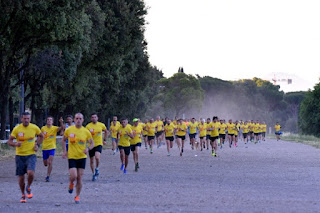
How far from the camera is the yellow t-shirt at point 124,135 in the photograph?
24188 millimetres

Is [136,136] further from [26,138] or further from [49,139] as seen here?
[26,138]

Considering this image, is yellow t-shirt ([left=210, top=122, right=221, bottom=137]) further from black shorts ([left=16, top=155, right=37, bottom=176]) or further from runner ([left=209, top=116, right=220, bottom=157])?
black shorts ([left=16, top=155, right=37, bottom=176])

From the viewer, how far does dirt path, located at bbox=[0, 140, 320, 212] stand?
14.8 metres

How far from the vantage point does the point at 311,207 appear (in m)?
14.9

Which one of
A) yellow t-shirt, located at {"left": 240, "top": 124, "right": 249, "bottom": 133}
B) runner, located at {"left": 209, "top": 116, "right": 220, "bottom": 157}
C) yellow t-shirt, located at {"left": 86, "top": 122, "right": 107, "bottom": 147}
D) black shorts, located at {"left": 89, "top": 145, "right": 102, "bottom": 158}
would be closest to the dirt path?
black shorts, located at {"left": 89, "top": 145, "right": 102, "bottom": 158}

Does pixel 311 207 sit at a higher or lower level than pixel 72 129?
lower

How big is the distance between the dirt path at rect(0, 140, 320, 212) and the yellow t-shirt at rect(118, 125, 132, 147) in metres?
0.99

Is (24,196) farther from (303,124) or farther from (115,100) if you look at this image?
(303,124)

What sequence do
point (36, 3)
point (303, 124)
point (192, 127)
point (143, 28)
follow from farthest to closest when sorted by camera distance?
point (303, 124) → point (143, 28) → point (192, 127) → point (36, 3)

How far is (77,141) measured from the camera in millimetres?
15844

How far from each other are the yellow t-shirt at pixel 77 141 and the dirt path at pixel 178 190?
953 millimetres

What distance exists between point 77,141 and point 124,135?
8537mm

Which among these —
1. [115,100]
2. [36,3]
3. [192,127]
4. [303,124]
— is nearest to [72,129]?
[36,3]

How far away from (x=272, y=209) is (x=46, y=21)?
1616cm
